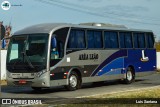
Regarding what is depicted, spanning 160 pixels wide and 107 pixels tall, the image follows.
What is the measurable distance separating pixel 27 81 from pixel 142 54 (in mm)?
10079

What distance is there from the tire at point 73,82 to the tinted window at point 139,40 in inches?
255

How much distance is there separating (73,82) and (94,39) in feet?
9.73

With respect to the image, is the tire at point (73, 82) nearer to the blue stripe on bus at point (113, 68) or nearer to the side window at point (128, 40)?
the blue stripe on bus at point (113, 68)

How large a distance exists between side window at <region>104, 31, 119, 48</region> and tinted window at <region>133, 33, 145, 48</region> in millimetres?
2243

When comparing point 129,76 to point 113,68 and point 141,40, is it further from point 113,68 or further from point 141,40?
point 141,40

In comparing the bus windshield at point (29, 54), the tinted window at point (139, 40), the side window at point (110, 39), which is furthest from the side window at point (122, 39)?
the bus windshield at point (29, 54)

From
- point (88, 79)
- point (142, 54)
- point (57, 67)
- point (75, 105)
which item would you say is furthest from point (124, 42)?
point (75, 105)

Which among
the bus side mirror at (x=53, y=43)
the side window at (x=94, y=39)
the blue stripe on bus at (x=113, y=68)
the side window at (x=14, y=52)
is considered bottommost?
the blue stripe on bus at (x=113, y=68)

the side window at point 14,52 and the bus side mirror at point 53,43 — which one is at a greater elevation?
the bus side mirror at point 53,43

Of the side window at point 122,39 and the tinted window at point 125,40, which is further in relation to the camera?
the tinted window at point 125,40

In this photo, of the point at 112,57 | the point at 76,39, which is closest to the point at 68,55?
the point at 76,39

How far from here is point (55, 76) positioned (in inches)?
782

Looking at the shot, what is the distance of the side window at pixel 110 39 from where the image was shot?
24.1 meters

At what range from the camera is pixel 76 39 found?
21484 mm
